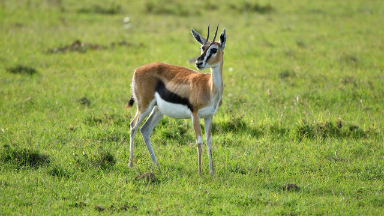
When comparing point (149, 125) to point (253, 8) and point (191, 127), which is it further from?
point (253, 8)

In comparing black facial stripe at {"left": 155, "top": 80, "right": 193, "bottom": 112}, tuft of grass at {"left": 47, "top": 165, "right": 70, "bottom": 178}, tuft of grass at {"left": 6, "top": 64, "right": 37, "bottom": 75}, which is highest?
black facial stripe at {"left": 155, "top": 80, "right": 193, "bottom": 112}

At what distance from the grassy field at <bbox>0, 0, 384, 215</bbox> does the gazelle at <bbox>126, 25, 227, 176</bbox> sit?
0.68 meters

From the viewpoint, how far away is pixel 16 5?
18.1m

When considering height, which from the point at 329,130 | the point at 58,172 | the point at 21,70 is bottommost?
the point at 58,172

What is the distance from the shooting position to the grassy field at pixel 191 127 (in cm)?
547

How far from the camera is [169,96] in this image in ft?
21.1

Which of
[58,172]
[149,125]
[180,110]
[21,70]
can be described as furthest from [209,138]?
[21,70]

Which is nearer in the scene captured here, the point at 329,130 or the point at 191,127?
the point at 329,130

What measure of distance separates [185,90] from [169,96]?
0.24 m

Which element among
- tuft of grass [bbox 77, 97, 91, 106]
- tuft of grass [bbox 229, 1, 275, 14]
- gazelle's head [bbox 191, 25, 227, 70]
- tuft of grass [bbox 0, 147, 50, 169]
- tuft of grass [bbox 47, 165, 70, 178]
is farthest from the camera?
tuft of grass [bbox 229, 1, 275, 14]

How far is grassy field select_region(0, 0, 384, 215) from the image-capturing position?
5.47m

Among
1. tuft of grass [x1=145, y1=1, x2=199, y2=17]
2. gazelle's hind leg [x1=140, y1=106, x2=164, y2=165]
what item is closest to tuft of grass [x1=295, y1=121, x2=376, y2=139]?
gazelle's hind leg [x1=140, y1=106, x2=164, y2=165]

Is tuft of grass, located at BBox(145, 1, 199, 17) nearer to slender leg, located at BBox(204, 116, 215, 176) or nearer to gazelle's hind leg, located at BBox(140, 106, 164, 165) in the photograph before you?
gazelle's hind leg, located at BBox(140, 106, 164, 165)

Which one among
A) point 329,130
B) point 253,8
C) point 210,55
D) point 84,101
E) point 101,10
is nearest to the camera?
point 210,55
